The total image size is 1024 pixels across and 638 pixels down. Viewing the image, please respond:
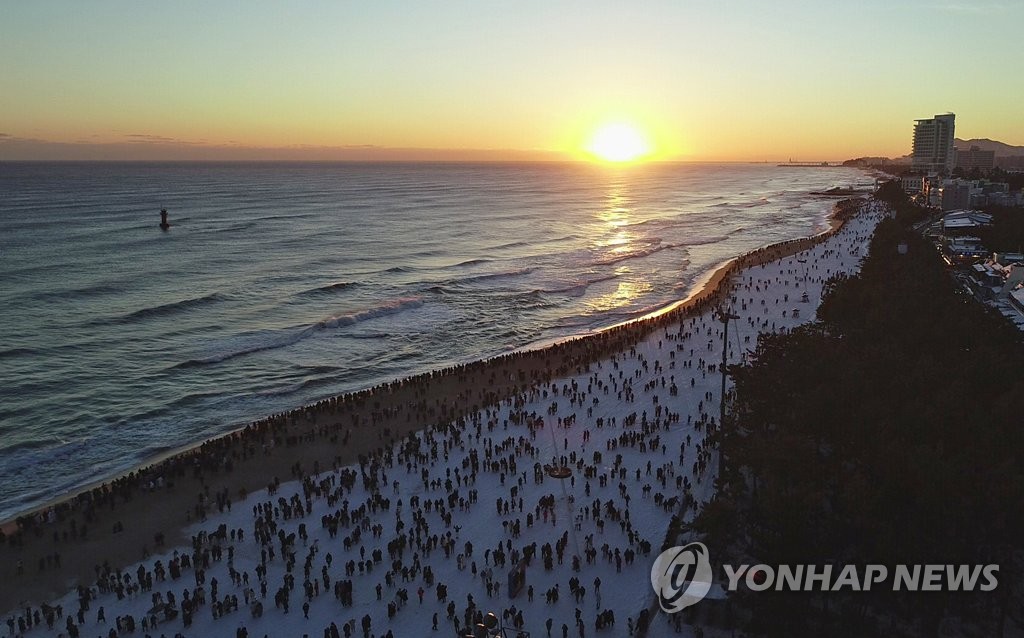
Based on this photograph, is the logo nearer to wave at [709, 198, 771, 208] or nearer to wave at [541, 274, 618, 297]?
wave at [541, 274, 618, 297]

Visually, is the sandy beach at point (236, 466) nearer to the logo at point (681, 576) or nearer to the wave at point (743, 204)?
the logo at point (681, 576)

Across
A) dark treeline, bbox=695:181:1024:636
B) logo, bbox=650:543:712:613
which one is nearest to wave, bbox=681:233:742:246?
dark treeline, bbox=695:181:1024:636

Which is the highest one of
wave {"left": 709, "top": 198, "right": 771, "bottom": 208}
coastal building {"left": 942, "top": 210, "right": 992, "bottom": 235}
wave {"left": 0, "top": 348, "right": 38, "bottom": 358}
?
coastal building {"left": 942, "top": 210, "right": 992, "bottom": 235}

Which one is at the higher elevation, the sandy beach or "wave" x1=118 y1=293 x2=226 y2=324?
"wave" x1=118 y1=293 x2=226 y2=324

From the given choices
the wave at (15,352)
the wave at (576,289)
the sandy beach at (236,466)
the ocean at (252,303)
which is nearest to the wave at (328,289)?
the ocean at (252,303)

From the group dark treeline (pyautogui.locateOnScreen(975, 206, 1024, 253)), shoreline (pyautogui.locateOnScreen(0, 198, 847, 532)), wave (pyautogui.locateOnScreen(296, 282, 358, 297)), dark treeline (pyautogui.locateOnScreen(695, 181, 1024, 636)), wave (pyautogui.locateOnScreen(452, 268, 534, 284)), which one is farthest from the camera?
wave (pyautogui.locateOnScreen(452, 268, 534, 284))

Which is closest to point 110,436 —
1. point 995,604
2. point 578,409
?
point 578,409
